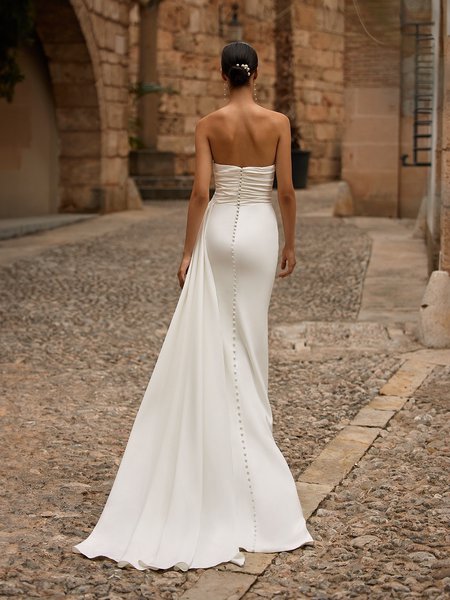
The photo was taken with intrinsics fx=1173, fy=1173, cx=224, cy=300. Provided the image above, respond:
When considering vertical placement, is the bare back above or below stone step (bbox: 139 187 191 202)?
above

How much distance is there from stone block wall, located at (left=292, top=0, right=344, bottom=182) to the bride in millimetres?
18898

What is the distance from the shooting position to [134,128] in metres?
19.9

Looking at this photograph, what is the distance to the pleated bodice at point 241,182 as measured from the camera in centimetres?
376

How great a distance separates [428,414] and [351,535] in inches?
65.5

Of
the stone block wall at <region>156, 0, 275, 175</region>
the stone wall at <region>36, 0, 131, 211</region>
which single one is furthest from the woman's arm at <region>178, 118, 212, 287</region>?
the stone block wall at <region>156, 0, 275, 175</region>

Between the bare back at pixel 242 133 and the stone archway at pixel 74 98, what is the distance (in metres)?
10.5

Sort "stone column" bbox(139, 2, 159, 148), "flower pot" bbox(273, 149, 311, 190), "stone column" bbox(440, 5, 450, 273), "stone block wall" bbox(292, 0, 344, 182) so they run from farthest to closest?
"stone block wall" bbox(292, 0, 344, 182) < "flower pot" bbox(273, 149, 311, 190) < "stone column" bbox(139, 2, 159, 148) < "stone column" bbox(440, 5, 450, 273)

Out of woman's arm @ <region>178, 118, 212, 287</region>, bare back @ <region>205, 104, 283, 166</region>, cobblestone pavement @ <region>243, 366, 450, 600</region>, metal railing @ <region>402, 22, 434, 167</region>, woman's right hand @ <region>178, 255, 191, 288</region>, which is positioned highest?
metal railing @ <region>402, 22, 434, 167</region>

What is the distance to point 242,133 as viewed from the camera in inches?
146

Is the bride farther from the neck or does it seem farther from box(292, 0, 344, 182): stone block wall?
box(292, 0, 344, 182): stone block wall

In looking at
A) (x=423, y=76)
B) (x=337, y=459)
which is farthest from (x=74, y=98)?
(x=337, y=459)

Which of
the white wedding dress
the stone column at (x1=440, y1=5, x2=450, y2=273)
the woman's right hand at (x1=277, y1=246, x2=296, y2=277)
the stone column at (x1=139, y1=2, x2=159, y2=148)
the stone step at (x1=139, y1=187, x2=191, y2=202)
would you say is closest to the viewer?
the white wedding dress

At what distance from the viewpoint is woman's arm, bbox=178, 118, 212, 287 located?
372 cm

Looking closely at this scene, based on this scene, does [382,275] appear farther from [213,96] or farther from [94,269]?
[213,96]
